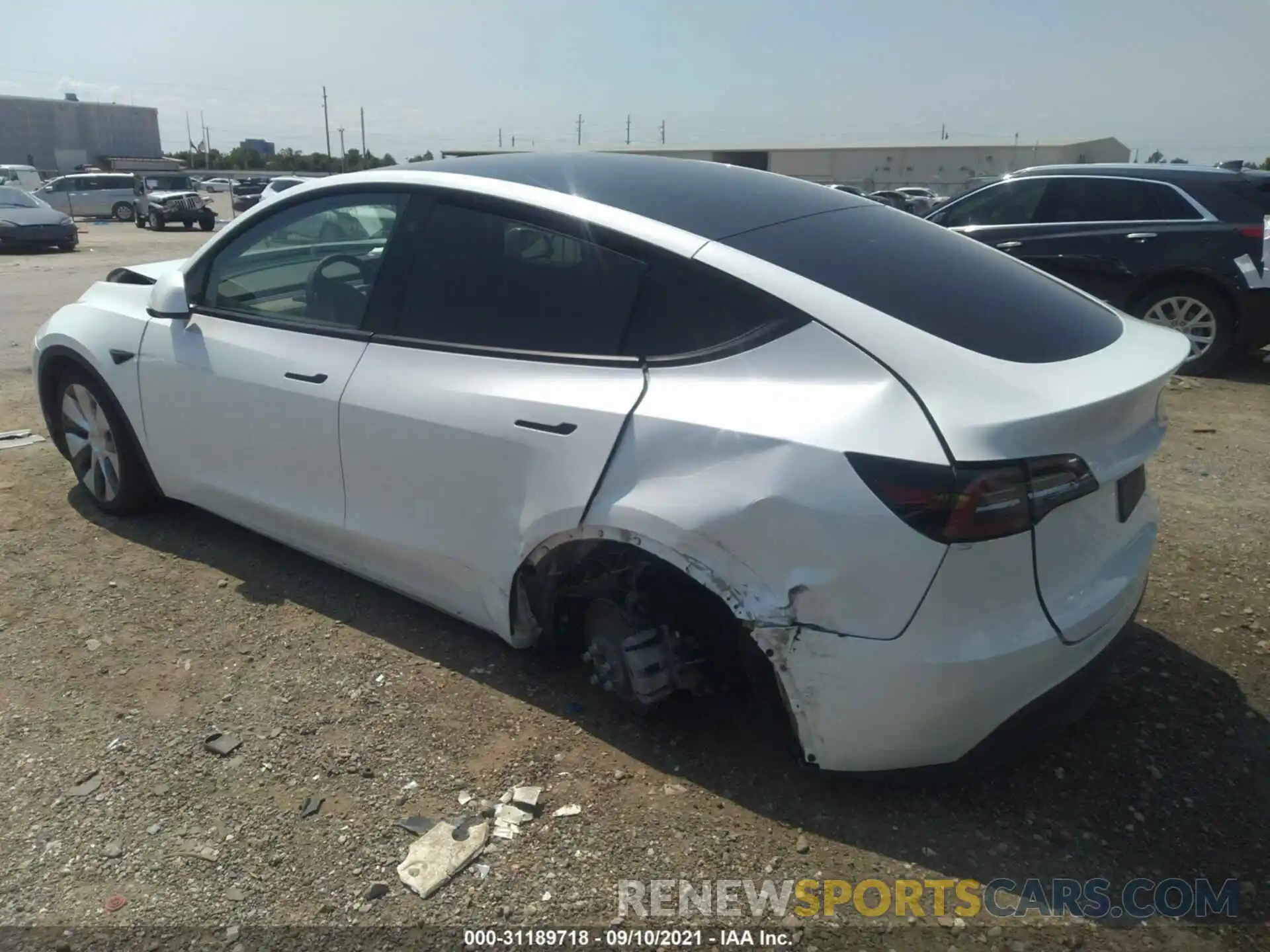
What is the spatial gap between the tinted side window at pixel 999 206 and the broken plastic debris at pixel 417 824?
307 inches

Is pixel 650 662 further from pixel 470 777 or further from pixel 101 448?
pixel 101 448

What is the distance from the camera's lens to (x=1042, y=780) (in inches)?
104

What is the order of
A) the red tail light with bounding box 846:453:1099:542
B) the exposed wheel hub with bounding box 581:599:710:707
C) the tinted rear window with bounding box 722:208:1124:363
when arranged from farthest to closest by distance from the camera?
the exposed wheel hub with bounding box 581:599:710:707 < the tinted rear window with bounding box 722:208:1124:363 < the red tail light with bounding box 846:453:1099:542

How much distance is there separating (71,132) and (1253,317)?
10832 cm

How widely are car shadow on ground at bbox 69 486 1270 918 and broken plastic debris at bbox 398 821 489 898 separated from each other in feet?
1.76

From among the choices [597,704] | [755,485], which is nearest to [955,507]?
[755,485]

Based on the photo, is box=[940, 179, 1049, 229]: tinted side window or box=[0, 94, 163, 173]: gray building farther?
box=[0, 94, 163, 173]: gray building

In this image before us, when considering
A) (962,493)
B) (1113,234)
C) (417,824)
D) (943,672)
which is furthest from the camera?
(1113,234)

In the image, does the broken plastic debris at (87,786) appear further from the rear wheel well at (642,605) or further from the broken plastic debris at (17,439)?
the broken plastic debris at (17,439)

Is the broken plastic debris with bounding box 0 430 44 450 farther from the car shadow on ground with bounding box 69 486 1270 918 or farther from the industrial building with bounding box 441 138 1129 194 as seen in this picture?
the industrial building with bounding box 441 138 1129 194

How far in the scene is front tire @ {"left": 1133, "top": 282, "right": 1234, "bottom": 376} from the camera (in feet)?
24.8

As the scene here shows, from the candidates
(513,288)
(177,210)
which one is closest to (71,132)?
(177,210)
